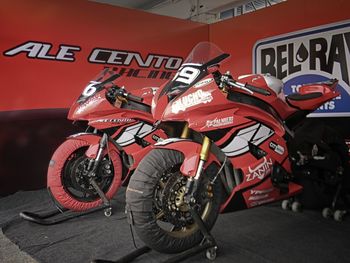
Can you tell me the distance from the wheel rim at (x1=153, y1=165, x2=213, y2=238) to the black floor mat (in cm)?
19

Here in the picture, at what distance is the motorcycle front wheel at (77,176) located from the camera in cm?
264

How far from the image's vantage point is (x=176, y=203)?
73.2 inches

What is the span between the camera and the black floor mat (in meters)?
2.00

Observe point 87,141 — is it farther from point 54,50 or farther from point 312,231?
point 312,231

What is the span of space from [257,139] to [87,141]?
1360 mm

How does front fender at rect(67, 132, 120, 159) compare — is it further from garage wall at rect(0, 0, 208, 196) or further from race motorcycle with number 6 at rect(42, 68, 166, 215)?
garage wall at rect(0, 0, 208, 196)

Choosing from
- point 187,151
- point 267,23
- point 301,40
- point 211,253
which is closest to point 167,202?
point 187,151

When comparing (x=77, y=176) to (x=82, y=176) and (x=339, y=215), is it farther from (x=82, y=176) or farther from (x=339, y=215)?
(x=339, y=215)

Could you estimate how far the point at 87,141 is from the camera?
2.78 m

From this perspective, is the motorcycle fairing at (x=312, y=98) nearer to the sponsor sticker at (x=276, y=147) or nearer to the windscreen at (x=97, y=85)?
the sponsor sticker at (x=276, y=147)

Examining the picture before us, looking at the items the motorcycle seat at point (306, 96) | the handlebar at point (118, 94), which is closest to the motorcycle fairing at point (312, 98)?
the motorcycle seat at point (306, 96)

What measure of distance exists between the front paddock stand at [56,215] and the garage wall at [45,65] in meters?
0.98

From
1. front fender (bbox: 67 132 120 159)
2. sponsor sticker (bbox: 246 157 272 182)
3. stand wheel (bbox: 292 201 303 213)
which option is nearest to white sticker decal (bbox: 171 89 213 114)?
sponsor sticker (bbox: 246 157 272 182)

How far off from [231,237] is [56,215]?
135cm
